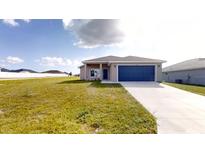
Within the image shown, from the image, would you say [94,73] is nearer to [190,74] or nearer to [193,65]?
[190,74]

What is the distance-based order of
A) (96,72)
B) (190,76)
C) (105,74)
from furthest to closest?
(96,72)
(105,74)
(190,76)

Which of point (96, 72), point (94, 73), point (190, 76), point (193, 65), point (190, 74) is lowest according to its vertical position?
point (190, 76)

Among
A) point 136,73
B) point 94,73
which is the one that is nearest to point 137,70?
point 136,73

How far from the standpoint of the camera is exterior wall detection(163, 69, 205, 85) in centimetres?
2193

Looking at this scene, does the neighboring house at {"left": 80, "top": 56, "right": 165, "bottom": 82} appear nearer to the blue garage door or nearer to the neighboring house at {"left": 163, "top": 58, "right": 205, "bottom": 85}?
the blue garage door

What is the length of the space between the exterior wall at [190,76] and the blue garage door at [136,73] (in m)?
7.32

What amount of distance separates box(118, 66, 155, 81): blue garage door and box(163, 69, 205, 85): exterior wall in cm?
732

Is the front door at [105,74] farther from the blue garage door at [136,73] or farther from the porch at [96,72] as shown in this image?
the blue garage door at [136,73]

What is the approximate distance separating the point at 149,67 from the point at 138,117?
15426 millimetres

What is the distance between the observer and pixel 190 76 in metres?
24.4

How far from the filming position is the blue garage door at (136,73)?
2025 cm

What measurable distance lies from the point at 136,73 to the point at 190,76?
10.00 m

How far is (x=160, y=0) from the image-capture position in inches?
249
